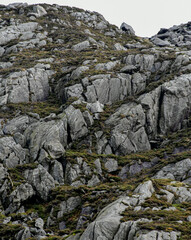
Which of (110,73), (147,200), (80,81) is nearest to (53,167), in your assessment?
(147,200)

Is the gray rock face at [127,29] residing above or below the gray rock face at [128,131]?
above

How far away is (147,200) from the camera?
61.8ft

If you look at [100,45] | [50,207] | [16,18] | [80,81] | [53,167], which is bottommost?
[50,207]

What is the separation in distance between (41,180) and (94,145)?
1003 centimetres

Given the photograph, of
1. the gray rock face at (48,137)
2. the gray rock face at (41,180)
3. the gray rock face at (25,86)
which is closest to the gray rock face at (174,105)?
the gray rock face at (48,137)

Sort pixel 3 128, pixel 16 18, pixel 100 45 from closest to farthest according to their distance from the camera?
pixel 3 128
pixel 100 45
pixel 16 18

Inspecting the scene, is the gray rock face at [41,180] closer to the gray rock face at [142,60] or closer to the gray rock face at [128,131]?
the gray rock face at [128,131]

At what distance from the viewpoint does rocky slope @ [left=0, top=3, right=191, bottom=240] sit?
18.7 metres

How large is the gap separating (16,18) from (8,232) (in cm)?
7517

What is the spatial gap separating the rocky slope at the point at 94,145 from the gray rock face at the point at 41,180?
108 mm

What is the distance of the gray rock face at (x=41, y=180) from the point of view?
26.1 m

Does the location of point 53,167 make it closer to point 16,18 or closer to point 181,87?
point 181,87

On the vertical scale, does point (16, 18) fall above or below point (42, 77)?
above

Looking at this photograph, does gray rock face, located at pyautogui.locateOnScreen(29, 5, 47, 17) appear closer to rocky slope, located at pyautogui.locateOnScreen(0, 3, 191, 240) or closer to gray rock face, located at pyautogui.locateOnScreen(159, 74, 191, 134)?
rocky slope, located at pyautogui.locateOnScreen(0, 3, 191, 240)
